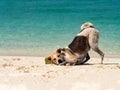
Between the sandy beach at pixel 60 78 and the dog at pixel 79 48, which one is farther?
the dog at pixel 79 48

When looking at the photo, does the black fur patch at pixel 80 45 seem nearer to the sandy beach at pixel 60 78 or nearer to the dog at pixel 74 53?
the dog at pixel 74 53

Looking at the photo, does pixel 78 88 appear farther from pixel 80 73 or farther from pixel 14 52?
pixel 14 52

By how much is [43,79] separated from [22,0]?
6092 cm

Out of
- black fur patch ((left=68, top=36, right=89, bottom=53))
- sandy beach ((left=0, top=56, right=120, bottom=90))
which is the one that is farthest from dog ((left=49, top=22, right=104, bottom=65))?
sandy beach ((left=0, top=56, right=120, bottom=90))

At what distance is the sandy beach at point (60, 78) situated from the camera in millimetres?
9852

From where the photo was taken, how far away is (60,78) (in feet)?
34.0

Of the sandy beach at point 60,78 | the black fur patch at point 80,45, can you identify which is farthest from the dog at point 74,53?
the sandy beach at point 60,78

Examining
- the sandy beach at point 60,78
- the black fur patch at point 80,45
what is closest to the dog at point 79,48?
A: the black fur patch at point 80,45

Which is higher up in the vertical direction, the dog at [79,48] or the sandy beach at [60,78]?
the dog at [79,48]

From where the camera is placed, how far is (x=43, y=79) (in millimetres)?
10367

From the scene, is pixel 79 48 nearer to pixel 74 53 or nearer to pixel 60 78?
pixel 74 53

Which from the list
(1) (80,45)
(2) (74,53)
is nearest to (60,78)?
(2) (74,53)

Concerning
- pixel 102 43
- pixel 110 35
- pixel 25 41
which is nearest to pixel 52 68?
pixel 102 43

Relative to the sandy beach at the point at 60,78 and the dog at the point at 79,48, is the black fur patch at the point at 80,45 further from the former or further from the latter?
the sandy beach at the point at 60,78
